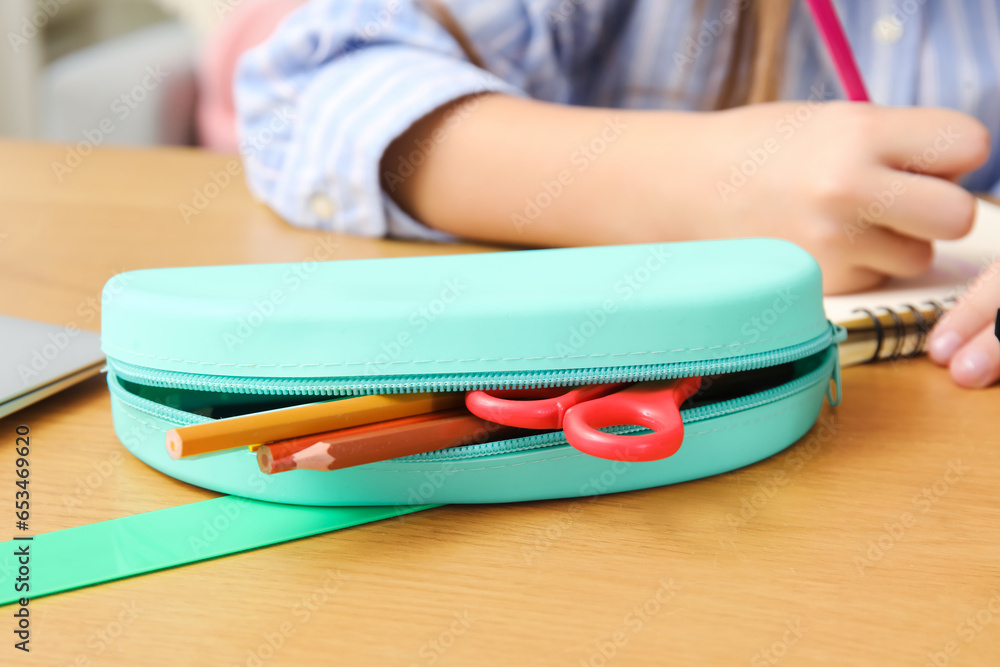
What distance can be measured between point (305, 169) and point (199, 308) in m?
0.37

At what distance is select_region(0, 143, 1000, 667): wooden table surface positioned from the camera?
0.25 m

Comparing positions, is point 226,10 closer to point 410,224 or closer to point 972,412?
point 410,224

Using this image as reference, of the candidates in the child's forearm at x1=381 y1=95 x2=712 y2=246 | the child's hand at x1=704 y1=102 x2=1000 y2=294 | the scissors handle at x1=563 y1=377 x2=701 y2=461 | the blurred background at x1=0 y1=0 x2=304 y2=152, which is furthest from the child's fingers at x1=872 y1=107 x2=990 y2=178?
the blurred background at x1=0 y1=0 x2=304 y2=152

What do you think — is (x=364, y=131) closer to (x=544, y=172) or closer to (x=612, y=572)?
(x=544, y=172)

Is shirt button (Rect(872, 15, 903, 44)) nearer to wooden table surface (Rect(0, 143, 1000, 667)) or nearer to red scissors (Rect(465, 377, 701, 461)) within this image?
wooden table surface (Rect(0, 143, 1000, 667))

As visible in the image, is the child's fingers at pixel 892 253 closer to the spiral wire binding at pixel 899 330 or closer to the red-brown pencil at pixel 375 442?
the spiral wire binding at pixel 899 330

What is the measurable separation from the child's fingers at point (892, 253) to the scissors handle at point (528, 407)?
248mm

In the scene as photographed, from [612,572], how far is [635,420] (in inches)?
2.2

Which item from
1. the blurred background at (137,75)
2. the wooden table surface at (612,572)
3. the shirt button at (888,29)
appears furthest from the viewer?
the blurred background at (137,75)

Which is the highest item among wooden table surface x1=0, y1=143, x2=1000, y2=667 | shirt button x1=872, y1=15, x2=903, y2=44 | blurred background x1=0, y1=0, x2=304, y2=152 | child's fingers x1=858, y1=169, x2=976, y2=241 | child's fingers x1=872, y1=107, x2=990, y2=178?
shirt button x1=872, y1=15, x2=903, y2=44

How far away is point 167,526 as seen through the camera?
31 centimetres

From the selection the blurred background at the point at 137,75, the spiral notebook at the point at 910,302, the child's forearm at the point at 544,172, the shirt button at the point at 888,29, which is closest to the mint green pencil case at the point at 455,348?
the spiral notebook at the point at 910,302

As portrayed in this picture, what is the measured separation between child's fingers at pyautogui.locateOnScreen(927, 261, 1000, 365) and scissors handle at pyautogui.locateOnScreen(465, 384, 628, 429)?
8.8 inches

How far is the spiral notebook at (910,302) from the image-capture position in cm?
45
